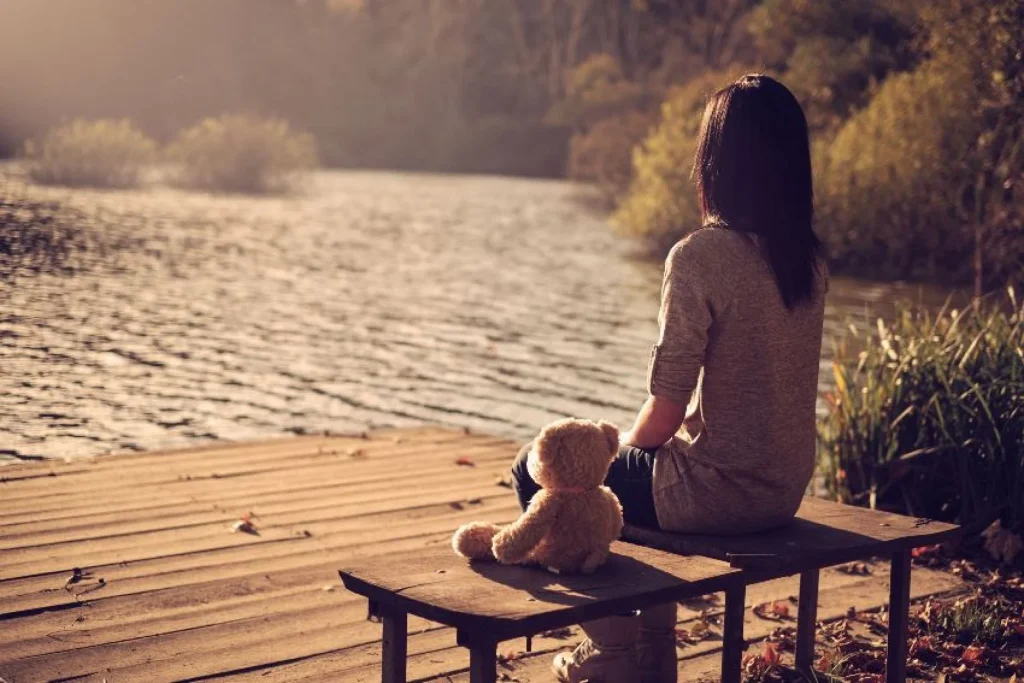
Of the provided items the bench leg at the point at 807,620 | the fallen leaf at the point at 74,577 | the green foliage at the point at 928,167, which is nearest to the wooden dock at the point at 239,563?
the fallen leaf at the point at 74,577

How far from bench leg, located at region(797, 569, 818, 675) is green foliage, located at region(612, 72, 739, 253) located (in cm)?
2002

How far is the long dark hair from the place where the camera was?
10.3ft

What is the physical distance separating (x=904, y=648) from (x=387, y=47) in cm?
7144

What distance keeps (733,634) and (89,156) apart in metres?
35.0

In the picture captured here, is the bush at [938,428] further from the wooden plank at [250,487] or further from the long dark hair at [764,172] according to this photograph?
the long dark hair at [764,172]

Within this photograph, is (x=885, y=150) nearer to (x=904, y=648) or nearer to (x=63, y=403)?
(x=63, y=403)

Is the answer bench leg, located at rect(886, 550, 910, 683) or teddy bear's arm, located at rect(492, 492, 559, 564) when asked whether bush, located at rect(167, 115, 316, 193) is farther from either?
teddy bear's arm, located at rect(492, 492, 559, 564)

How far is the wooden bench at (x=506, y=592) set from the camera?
8.53ft

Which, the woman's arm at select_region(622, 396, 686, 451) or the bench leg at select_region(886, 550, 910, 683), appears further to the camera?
the bench leg at select_region(886, 550, 910, 683)

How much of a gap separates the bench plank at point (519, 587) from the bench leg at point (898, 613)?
74 cm

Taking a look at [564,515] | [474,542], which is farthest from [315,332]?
[564,515]

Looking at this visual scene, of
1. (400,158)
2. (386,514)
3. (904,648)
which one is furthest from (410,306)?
(400,158)

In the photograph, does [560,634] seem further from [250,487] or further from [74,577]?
[250,487]

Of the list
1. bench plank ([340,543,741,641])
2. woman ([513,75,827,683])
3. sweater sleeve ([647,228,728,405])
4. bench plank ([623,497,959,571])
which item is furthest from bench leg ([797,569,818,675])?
sweater sleeve ([647,228,728,405])
